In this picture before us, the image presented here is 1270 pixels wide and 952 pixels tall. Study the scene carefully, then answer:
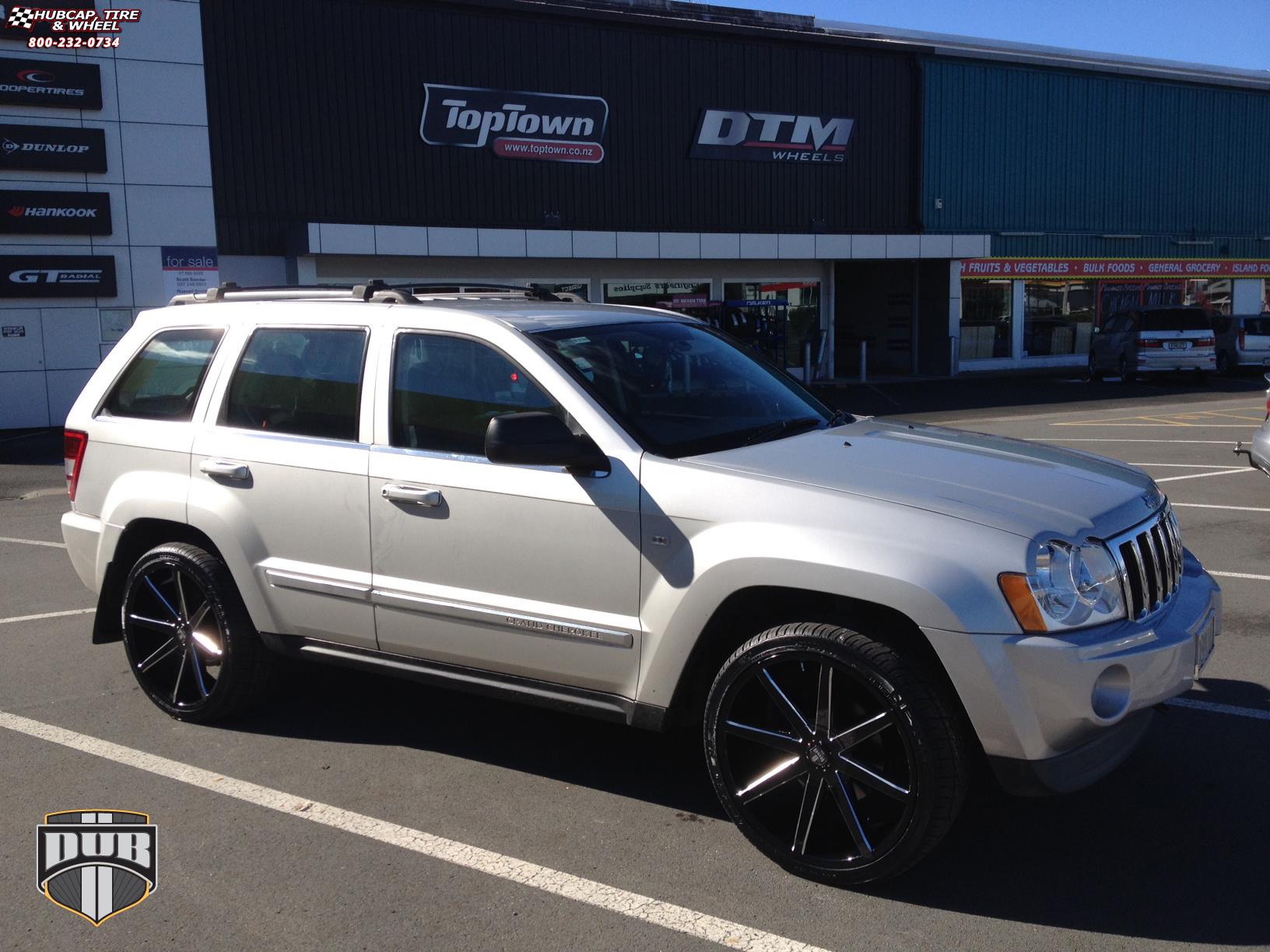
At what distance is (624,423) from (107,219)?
60.5ft

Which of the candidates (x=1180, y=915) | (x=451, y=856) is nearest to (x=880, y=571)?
(x=1180, y=915)

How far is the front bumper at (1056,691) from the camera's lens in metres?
3.34

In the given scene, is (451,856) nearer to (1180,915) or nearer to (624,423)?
(624,423)

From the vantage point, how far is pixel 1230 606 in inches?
263

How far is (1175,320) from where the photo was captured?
25672 millimetres

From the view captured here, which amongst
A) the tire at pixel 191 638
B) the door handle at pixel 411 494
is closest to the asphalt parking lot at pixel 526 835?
the tire at pixel 191 638

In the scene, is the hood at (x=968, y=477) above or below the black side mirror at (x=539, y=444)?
below

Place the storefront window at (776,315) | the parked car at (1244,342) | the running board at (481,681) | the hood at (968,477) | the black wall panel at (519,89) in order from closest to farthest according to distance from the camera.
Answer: the hood at (968,477)
the running board at (481,681)
the black wall panel at (519,89)
the parked car at (1244,342)
the storefront window at (776,315)

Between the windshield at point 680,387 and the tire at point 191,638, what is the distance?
71.4 inches

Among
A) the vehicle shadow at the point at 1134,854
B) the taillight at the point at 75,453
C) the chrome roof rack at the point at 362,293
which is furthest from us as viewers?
the taillight at the point at 75,453

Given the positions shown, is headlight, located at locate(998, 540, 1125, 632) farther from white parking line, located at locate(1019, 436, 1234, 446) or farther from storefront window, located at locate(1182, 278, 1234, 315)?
storefront window, located at locate(1182, 278, 1234, 315)

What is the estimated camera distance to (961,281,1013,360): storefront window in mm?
30250

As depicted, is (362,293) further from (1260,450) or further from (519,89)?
(519,89)

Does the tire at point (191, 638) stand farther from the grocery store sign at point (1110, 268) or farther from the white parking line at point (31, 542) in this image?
the grocery store sign at point (1110, 268)
